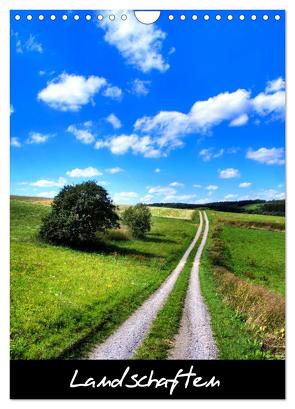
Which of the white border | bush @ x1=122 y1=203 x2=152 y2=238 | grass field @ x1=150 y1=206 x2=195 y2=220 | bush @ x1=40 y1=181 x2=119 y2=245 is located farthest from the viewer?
bush @ x1=40 y1=181 x2=119 y2=245

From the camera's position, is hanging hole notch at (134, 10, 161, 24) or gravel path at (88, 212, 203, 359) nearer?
hanging hole notch at (134, 10, 161, 24)

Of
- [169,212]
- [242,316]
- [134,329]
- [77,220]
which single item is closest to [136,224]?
[77,220]

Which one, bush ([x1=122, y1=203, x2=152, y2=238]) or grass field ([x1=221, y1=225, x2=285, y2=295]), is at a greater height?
bush ([x1=122, y1=203, x2=152, y2=238])

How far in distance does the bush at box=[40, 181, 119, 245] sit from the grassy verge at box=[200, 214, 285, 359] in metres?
8.70

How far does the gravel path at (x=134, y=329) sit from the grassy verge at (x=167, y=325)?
0.67ft

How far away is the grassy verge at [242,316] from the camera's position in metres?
10.1

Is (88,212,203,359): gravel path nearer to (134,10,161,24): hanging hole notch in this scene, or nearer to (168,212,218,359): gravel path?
(168,212,218,359): gravel path

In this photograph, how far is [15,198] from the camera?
33.9ft

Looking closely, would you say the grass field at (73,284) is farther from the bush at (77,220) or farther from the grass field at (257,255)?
the grass field at (257,255)

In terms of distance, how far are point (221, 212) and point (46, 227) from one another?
13329 mm

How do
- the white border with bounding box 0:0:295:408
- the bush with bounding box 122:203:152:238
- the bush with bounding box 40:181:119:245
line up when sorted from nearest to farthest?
1. the white border with bounding box 0:0:295:408
2. the bush with bounding box 122:203:152:238
3. the bush with bounding box 40:181:119:245

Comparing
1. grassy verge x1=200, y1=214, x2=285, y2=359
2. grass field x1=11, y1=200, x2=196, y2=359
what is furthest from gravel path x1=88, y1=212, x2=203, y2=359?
grassy verge x1=200, y1=214, x2=285, y2=359

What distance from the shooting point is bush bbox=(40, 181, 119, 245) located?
991 inches
